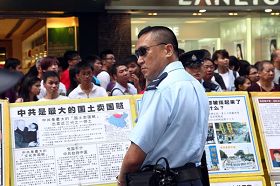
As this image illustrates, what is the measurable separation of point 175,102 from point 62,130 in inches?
69.2

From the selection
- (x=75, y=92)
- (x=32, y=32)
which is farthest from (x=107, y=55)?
(x=32, y=32)

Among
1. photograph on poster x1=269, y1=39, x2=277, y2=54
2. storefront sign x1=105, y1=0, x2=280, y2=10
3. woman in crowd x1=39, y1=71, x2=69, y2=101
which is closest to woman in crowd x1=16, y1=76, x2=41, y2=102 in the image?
woman in crowd x1=39, y1=71, x2=69, y2=101

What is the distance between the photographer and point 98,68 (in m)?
9.23

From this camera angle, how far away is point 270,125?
5.31 metres

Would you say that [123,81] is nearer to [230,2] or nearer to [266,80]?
[266,80]

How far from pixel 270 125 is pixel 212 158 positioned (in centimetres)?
69

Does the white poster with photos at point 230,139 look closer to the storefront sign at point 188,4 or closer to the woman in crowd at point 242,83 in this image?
the woman in crowd at point 242,83

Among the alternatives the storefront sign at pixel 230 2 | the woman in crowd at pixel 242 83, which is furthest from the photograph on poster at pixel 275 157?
the storefront sign at pixel 230 2

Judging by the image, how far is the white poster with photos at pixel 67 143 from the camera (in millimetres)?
4699

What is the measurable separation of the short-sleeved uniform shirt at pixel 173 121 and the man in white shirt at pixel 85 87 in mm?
3624

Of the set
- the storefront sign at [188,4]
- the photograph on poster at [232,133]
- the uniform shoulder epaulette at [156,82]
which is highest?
the storefront sign at [188,4]

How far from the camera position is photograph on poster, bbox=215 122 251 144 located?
17.0 ft

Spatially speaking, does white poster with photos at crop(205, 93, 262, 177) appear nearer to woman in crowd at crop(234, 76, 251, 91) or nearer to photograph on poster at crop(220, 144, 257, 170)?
photograph on poster at crop(220, 144, 257, 170)

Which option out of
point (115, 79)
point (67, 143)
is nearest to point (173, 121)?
point (67, 143)
